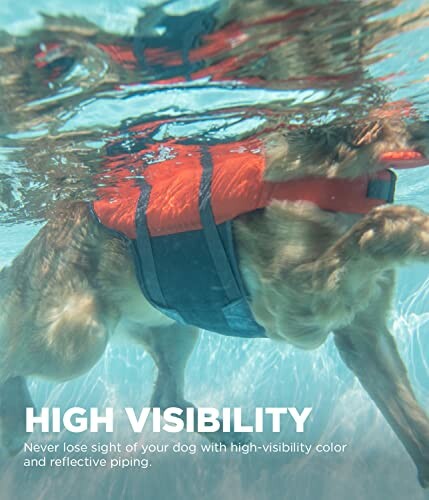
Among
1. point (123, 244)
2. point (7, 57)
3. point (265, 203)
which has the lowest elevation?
point (123, 244)

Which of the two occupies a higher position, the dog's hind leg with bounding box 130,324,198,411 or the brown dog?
the brown dog

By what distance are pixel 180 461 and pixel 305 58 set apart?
5.80 meters

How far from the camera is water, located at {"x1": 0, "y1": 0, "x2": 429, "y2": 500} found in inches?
96.1

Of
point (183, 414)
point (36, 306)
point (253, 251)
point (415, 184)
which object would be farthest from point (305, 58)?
point (415, 184)

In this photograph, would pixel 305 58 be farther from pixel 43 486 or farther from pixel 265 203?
pixel 43 486

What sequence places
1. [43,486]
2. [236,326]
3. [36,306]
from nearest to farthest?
[236,326], [36,306], [43,486]

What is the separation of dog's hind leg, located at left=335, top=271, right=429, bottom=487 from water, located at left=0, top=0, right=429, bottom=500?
106 cm

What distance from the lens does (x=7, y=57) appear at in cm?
255

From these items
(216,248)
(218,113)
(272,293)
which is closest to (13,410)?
(216,248)

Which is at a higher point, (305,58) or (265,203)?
(305,58)

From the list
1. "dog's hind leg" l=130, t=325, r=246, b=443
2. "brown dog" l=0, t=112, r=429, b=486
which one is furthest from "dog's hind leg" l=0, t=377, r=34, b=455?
"dog's hind leg" l=130, t=325, r=246, b=443

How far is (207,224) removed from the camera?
121 inches

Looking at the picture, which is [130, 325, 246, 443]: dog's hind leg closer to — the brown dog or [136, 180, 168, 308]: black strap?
the brown dog

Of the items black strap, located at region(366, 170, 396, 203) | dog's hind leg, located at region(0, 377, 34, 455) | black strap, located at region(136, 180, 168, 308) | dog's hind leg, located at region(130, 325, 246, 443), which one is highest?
black strap, located at region(366, 170, 396, 203)
